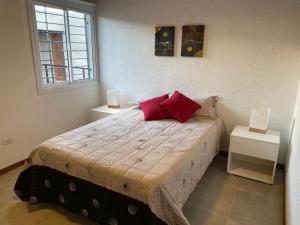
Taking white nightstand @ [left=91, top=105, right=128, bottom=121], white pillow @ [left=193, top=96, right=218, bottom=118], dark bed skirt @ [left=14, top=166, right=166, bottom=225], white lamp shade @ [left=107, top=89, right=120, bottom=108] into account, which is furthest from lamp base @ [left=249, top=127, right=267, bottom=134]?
white lamp shade @ [left=107, top=89, right=120, bottom=108]

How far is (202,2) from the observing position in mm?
2986

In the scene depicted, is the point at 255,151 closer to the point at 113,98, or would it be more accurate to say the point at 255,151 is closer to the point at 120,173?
the point at 120,173

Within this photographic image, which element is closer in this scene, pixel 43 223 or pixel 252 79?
pixel 43 223

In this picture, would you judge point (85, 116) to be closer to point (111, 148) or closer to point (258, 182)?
point (111, 148)

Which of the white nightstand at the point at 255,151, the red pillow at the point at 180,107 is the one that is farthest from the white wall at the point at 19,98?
the white nightstand at the point at 255,151

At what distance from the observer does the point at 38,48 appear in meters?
2.95

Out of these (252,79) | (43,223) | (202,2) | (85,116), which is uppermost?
(202,2)

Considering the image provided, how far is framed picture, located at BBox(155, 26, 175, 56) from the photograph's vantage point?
3271mm

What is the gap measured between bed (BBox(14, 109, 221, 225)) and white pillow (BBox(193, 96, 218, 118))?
547 mm

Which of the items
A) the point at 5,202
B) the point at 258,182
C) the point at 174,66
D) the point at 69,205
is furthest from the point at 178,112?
the point at 5,202

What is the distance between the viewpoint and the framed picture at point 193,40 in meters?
3.07

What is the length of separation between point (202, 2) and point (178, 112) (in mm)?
1510

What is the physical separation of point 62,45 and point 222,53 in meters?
2.34

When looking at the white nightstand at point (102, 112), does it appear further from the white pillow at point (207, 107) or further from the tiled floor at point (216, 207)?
the tiled floor at point (216, 207)
